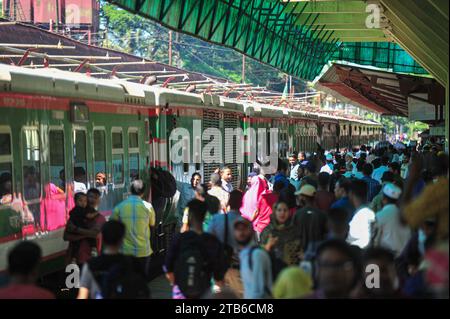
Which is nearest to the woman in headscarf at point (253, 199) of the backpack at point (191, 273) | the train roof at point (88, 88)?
the train roof at point (88, 88)

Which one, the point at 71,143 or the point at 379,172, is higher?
the point at 71,143

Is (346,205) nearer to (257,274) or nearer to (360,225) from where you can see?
(360,225)

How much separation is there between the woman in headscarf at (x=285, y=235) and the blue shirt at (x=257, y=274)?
62.3 inches

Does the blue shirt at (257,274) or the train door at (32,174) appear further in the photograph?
the train door at (32,174)

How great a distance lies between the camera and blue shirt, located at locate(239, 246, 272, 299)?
7.15m

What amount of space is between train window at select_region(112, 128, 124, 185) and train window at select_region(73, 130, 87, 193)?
1287 mm

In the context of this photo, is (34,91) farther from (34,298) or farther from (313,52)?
(313,52)

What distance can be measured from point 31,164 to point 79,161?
1636 mm

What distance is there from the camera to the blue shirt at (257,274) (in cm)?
715

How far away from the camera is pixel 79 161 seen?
12.4 m

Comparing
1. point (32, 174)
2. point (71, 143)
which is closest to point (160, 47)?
point (71, 143)

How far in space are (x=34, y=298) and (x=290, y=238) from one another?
355 centimetres

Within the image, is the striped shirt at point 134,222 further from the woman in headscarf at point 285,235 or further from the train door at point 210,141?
the train door at point 210,141
